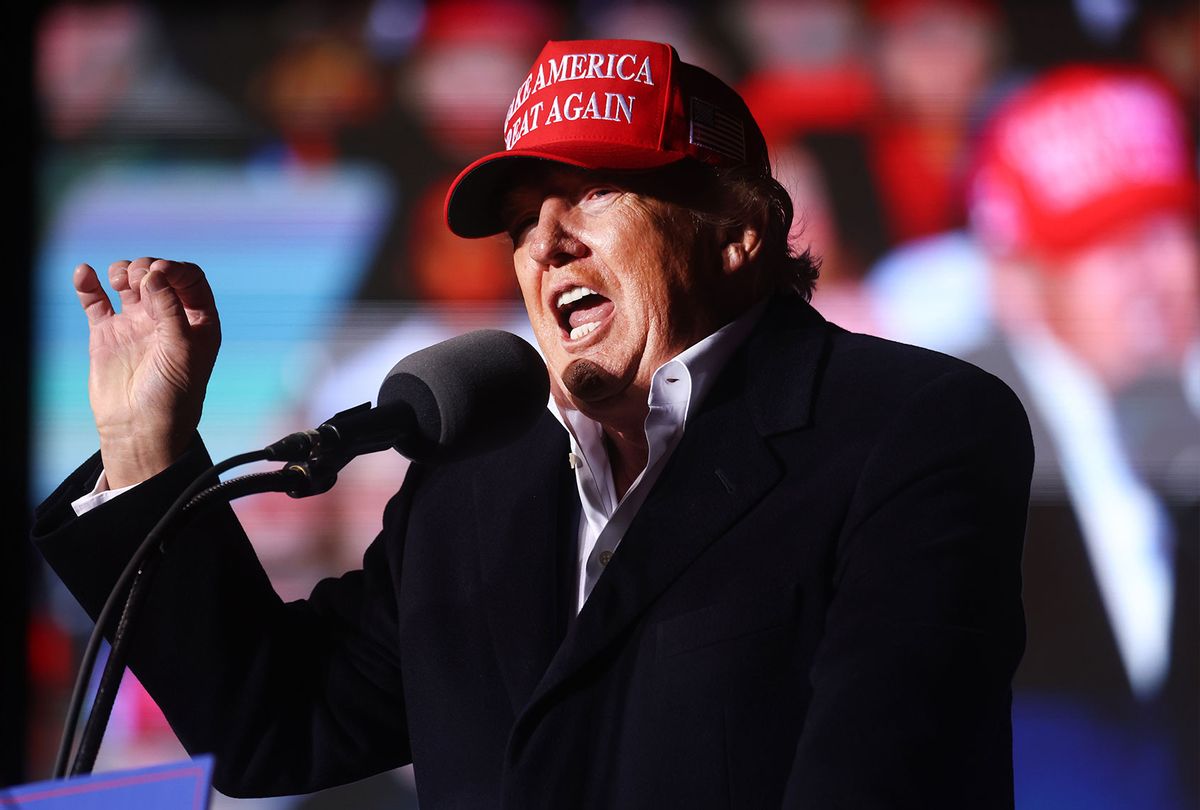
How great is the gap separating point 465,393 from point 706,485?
295mm

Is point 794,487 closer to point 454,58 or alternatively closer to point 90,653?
point 90,653

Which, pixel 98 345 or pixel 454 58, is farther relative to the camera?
pixel 454 58

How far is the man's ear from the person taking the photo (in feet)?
5.49

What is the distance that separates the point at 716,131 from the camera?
1.63 meters

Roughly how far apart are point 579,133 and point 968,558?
65 centimetres

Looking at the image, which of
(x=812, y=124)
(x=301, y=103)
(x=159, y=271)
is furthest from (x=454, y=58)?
(x=159, y=271)

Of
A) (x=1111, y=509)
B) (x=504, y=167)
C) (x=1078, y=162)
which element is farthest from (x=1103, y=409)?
(x=504, y=167)

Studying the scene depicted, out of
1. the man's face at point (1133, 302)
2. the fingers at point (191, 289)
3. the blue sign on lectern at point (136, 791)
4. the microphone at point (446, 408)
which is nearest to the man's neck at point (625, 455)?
the microphone at point (446, 408)

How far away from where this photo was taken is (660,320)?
159cm

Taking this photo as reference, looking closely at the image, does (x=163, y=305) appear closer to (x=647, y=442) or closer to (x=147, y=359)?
(x=147, y=359)

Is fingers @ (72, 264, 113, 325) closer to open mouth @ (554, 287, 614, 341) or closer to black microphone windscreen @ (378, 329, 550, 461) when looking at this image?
black microphone windscreen @ (378, 329, 550, 461)

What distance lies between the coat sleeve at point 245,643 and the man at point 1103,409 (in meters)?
1.66

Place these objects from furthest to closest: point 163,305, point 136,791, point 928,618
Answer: point 163,305 < point 928,618 < point 136,791

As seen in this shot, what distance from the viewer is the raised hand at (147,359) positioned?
54.0 inches
